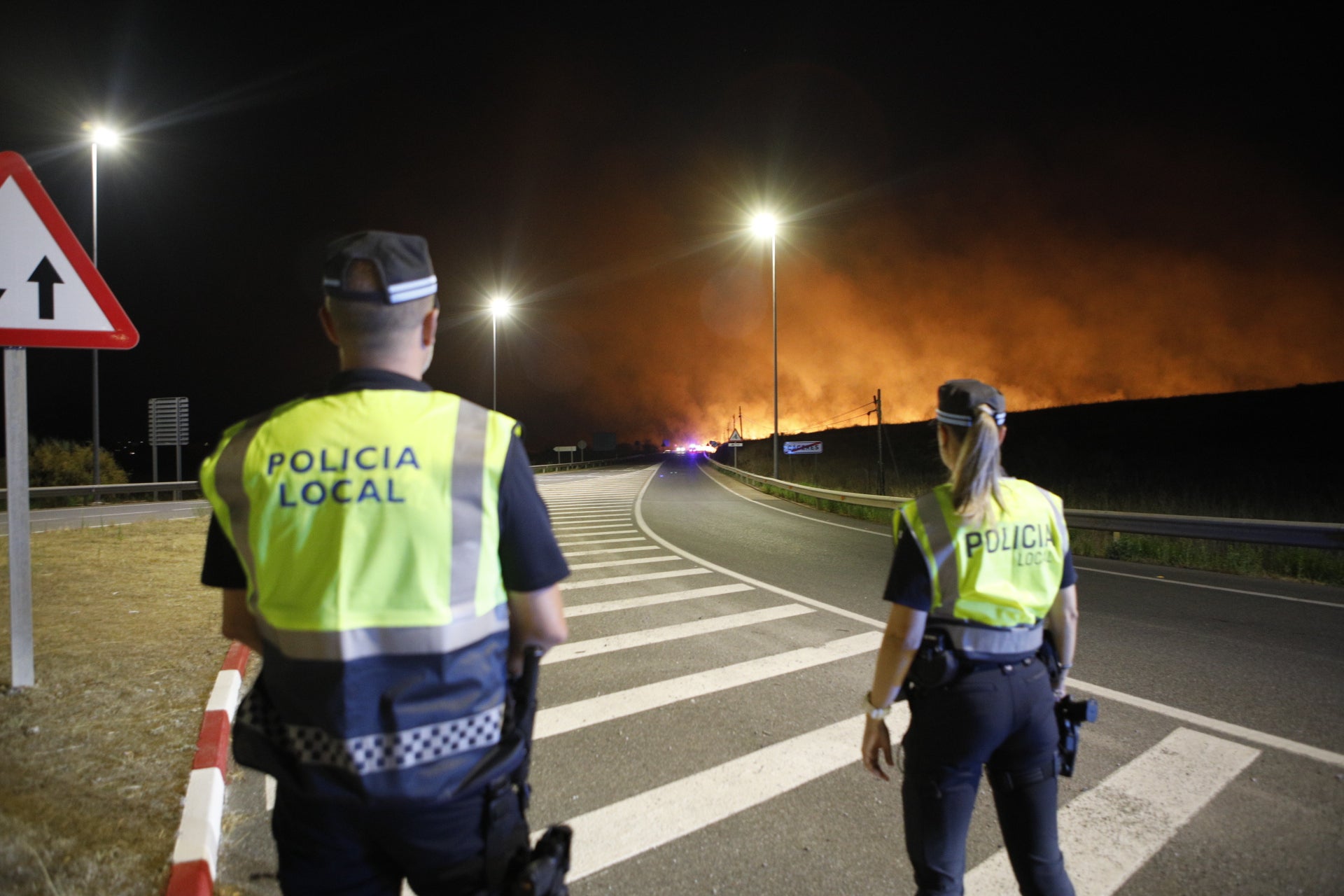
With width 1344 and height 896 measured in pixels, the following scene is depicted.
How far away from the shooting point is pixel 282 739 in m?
1.55

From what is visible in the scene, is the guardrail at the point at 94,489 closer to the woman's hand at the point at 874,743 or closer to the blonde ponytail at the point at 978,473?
the woman's hand at the point at 874,743

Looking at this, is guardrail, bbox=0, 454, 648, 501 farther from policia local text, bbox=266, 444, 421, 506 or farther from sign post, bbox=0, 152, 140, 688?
policia local text, bbox=266, 444, 421, 506

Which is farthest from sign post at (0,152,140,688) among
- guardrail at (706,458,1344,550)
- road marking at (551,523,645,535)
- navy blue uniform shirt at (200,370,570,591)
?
guardrail at (706,458,1344,550)

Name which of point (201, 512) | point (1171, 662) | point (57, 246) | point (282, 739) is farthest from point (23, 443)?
point (201, 512)

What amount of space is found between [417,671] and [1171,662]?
6.21m

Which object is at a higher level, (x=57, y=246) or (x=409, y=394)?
(x=57, y=246)

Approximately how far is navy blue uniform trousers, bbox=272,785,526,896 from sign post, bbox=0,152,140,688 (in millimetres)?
4082

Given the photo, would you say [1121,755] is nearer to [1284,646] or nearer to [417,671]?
[1284,646]

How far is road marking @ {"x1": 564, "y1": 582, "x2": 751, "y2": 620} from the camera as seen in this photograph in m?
7.60

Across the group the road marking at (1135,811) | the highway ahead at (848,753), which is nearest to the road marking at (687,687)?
the highway ahead at (848,753)

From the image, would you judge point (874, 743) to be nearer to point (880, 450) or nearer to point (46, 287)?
point (46, 287)

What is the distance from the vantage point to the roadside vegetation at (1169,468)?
11.6m

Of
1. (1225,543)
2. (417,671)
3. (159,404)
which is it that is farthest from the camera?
(159,404)

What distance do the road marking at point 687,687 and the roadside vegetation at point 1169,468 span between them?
3541 millimetres
